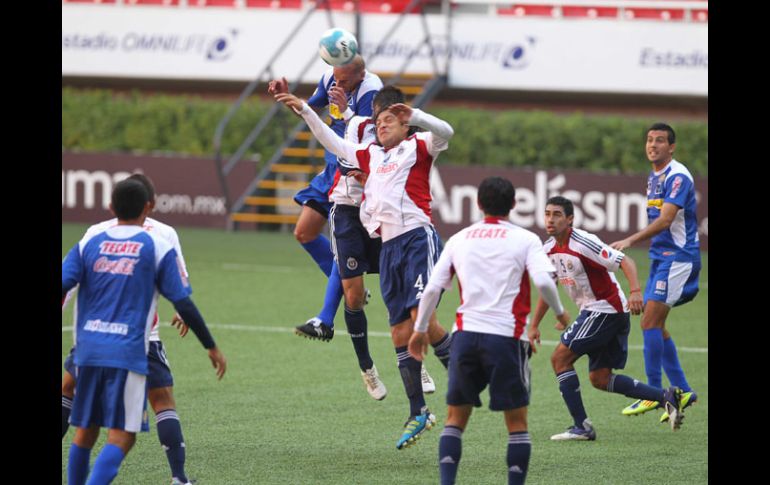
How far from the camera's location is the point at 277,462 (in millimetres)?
8898

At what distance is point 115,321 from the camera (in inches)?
270

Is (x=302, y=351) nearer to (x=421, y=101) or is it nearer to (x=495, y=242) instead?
(x=495, y=242)

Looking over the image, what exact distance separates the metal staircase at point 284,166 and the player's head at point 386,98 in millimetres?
14822

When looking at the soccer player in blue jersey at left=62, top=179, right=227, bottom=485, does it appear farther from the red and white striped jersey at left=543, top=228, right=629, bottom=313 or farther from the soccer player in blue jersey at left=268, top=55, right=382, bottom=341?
the red and white striped jersey at left=543, top=228, right=629, bottom=313

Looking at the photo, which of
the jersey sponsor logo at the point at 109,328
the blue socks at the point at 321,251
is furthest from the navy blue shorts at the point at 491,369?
the blue socks at the point at 321,251

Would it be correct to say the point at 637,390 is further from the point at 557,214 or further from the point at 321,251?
the point at 321,251

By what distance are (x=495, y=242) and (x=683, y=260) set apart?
4.25 meters

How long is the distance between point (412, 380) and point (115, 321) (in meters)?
2.84

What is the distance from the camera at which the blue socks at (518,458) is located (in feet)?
24.2

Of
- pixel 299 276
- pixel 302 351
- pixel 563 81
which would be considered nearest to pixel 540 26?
pixel 563 81

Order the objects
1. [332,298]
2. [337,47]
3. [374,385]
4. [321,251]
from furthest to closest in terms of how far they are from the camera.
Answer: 1. [321,251]
2. [332,298]
3. [374,385]
4. [337,47]

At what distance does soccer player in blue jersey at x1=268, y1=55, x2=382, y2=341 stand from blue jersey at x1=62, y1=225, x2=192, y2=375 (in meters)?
3.01

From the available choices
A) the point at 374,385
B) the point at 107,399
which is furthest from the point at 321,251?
the point at 107,399

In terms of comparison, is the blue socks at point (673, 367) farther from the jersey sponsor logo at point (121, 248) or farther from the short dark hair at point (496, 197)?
the jersey sponsor logo at point (121, 248)
